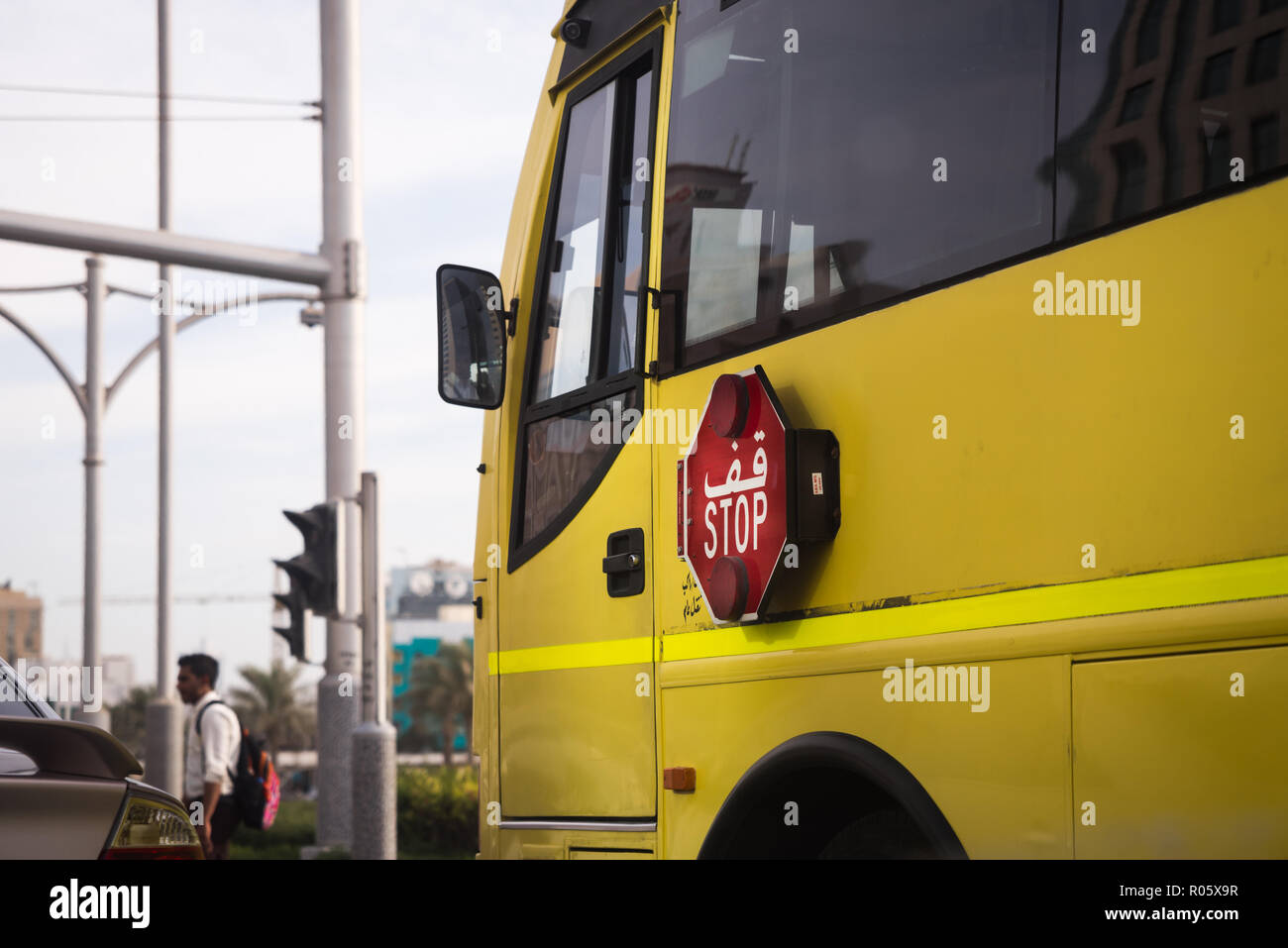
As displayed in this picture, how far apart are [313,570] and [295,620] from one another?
370 mm

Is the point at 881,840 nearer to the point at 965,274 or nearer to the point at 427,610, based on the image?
the point at 965,274

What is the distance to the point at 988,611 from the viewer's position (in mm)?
2945

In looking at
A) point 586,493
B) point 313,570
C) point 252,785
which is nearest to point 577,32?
point 586,493

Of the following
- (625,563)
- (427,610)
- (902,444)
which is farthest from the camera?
(427,610)

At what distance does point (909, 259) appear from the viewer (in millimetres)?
3273

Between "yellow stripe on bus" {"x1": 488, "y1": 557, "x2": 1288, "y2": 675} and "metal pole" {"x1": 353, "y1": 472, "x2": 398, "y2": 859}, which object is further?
"metal pole" {"x1": 353, "y1": 472, "x2": 398, "y2": 859}

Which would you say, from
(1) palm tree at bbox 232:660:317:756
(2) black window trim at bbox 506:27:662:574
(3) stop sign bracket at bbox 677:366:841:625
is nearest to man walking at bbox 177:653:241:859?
(2) black window trim at bbox 506:27:662:574

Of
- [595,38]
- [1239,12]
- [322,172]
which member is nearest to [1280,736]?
[1239,12]

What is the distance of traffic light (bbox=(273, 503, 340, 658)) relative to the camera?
1039cm

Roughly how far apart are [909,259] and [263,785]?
7100 mm

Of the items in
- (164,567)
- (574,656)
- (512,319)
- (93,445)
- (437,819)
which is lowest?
(437,819)

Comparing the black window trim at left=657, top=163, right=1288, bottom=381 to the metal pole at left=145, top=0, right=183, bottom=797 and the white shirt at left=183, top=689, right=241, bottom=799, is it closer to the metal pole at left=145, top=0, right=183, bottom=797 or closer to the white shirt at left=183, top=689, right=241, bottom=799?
the white shirt at left=183, top=689, right=241, bottom=799
